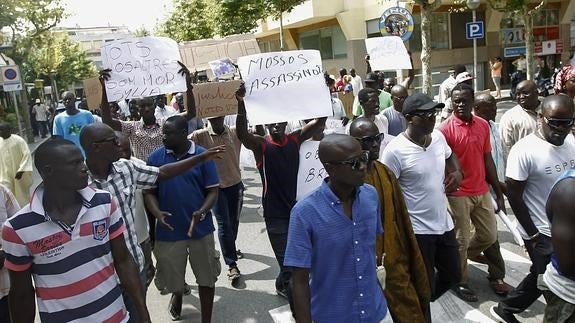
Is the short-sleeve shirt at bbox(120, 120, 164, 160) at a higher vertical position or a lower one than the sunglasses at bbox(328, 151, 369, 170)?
lower

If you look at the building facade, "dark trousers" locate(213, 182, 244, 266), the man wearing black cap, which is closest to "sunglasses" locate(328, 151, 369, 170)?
"dark trousers" locate(213, 182, 244, 266)

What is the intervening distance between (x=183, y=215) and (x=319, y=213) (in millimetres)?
1841

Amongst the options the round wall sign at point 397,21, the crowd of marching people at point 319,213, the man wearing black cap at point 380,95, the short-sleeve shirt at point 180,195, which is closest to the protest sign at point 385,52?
the man wearing black cap at point 380,95

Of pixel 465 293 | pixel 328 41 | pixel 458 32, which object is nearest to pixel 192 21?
pixel 328 41

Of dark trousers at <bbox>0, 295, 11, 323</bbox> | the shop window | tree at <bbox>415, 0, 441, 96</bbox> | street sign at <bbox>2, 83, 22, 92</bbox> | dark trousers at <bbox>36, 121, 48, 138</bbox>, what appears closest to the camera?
dark trousers at <bbox>0, 295, 11, 323</bbox>

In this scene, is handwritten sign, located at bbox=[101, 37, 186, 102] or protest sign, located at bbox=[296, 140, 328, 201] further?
handwritten sign, located at bbox=[101, 37, 186, 102]

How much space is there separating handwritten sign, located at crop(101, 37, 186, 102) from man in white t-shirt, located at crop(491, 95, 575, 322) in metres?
2.92

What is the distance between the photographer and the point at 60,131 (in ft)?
26.2

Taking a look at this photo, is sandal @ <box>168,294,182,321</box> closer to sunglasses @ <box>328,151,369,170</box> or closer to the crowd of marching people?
the crowd of marching people

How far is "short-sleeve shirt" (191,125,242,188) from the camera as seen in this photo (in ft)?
18.1

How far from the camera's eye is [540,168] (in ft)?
11.8

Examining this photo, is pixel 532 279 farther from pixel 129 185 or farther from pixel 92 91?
pixel 92 91

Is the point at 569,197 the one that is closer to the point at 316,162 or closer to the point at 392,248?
the point at 392,248

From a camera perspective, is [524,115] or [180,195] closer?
[180,195]
